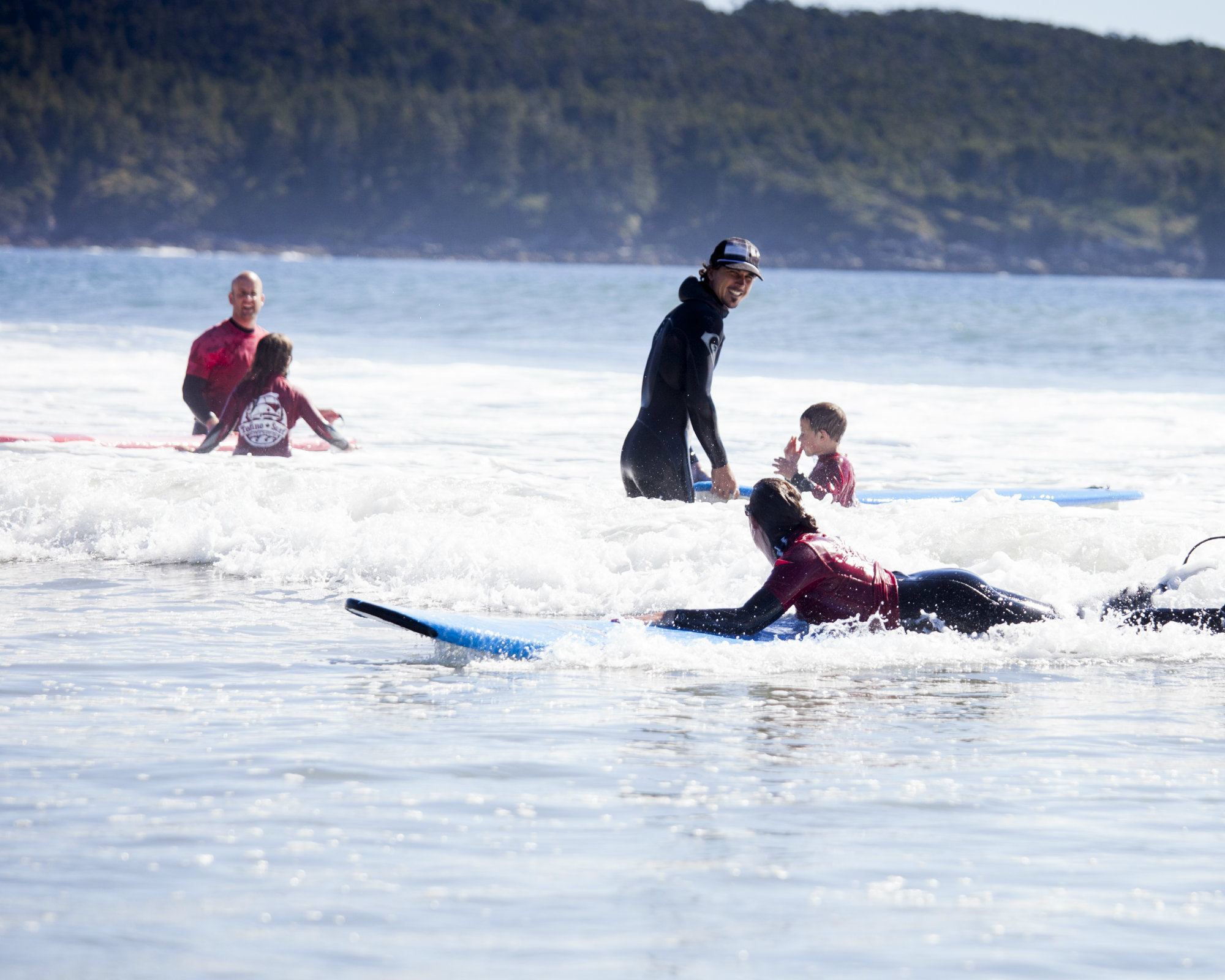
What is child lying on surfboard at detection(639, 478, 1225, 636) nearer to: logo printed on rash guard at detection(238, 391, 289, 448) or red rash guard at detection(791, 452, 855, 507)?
red rash guard at detection(791, 452, 855, 507)

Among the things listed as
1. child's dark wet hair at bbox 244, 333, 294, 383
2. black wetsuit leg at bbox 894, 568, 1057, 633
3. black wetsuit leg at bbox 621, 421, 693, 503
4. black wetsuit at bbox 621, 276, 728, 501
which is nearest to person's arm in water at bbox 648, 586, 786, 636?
black wetsuit leg at bbox 894, 568, 1057, 633

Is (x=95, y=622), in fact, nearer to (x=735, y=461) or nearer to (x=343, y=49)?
(x=735, y=461)

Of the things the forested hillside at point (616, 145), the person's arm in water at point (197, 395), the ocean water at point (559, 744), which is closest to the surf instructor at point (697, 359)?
the ocean water at point (559, 744)

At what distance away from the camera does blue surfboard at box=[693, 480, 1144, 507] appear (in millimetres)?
10734

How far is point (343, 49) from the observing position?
184 metres

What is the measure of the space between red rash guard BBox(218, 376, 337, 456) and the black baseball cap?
11.4 feet

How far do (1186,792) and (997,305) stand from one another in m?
54.9

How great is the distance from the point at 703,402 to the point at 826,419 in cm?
92

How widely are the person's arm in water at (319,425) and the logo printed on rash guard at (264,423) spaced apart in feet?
0.68

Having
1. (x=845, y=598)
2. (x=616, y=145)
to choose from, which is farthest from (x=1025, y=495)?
(x=616, y=145)

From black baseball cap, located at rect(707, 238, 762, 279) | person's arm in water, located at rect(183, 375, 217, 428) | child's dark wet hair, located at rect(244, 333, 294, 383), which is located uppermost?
black baseball cap, located at rect(707, 238, 762, 279)

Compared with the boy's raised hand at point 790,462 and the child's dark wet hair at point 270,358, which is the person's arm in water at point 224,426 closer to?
the child's dark wet hair at point 270,358

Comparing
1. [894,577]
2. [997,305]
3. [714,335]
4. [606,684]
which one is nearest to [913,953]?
[606,684]

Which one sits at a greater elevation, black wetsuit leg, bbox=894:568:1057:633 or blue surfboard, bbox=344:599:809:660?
black wetsuit leg, bbox=894:568:1057:633
